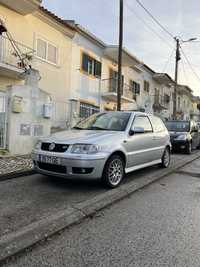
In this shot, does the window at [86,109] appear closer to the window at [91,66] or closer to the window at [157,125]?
the window at [91,66]

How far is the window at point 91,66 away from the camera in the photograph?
17.6m

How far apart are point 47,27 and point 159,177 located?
1067 cm

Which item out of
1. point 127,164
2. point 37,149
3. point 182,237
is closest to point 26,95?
point 37,149

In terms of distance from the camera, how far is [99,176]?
547 cm

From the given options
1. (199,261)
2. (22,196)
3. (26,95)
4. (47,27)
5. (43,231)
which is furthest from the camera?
(47,27)

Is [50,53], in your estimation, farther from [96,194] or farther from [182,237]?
[182,237]

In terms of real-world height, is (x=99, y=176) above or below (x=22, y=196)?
above

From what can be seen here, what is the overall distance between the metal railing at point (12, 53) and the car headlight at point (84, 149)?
7.60 meters

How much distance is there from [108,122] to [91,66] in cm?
1237

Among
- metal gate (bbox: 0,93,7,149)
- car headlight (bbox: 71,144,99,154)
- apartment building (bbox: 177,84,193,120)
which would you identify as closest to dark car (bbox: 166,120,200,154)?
metal gate (bbox: 0,93,7,149)

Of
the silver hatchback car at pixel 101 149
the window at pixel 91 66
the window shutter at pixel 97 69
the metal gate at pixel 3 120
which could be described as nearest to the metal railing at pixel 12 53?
the metal gate at pixel 3 120

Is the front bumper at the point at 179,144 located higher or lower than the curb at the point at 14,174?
higher

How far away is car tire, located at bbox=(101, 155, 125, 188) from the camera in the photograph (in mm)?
5600

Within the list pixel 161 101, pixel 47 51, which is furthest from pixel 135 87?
pixel 47 51
